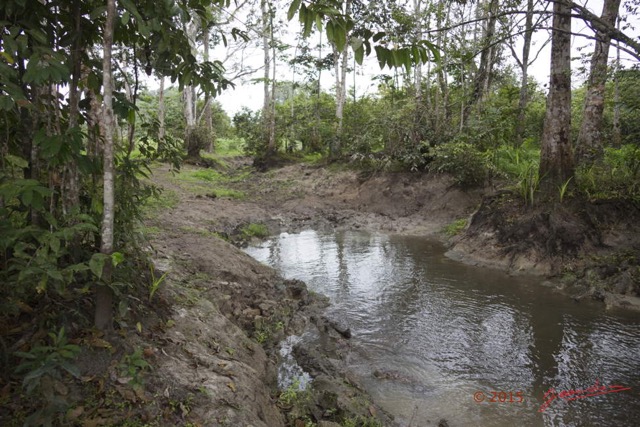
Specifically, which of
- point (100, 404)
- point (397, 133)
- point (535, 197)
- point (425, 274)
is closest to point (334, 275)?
point (425, 274)

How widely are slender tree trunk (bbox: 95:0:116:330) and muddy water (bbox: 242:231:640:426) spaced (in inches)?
107

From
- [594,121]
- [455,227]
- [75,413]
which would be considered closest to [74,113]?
[75,413]

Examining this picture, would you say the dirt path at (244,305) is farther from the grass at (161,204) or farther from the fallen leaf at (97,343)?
the fallen leaf at (97,343)

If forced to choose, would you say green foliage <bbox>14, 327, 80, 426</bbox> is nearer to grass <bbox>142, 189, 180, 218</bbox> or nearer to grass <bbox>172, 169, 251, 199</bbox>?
grass <bbox>142, 189, 180, 218</bbox>

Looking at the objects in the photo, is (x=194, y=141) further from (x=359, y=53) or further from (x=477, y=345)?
(x=359, y=53)

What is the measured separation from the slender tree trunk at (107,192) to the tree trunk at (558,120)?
845 cm

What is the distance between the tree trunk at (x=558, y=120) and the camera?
27.1 feet

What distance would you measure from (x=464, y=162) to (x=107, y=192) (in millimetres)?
11531

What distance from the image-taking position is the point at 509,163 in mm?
12211

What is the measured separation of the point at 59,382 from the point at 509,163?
12.3 meters

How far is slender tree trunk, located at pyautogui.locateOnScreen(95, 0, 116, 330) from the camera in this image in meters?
2.42

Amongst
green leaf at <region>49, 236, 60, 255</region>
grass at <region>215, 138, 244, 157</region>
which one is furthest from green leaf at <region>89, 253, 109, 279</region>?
grass at <region>215, 138, 244, 157</region>

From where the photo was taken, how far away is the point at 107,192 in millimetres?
2602

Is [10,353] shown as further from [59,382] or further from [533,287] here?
[533,287]
